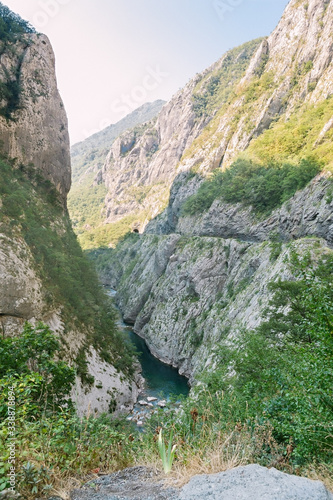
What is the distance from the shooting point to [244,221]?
127 ft

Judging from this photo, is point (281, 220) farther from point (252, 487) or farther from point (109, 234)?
point (109, 234)

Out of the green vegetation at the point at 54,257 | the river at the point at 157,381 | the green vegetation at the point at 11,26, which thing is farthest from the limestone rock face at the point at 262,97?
the green vegetation at the point at 11,26

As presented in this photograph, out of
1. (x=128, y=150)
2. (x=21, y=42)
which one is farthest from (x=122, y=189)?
(x=21, y=42)

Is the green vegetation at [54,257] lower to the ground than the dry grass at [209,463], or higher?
higher

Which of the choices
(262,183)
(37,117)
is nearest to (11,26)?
(37,117)

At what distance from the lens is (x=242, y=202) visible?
40.3m

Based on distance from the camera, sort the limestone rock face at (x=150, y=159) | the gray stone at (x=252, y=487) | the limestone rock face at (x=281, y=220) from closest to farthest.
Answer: the gray stone at (x=252, y=487) → the limestone rock face at (x=281, y=220) → the limestone rock face at (x=150, y=159)

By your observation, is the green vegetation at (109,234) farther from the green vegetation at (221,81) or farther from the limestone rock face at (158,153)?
the green vegetation at (221,81)

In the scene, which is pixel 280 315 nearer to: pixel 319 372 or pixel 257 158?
pixel 319 372

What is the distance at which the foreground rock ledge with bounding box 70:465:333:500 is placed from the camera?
2465mm

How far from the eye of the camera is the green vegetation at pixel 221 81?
12331 centimetres

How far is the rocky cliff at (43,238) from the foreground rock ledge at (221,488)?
883 centimetres

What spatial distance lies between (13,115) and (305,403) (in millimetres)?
38381

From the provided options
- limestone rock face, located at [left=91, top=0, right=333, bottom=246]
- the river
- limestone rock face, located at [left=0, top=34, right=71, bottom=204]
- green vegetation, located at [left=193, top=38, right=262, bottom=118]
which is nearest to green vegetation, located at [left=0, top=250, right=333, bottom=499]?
the river
